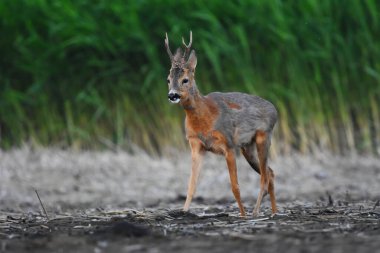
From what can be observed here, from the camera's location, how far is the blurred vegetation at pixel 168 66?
36.6 feet

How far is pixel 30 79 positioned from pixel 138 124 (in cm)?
163

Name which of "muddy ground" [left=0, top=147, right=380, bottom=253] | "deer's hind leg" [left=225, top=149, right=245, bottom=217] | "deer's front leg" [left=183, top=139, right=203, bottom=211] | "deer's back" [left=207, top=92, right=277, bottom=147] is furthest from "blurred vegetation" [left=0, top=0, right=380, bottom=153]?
"deer's hind leg" [left=225, top=149, right=245, bottom=217]

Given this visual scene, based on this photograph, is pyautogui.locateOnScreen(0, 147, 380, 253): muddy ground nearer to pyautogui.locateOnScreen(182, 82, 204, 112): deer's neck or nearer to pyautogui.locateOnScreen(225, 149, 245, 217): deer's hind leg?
pyautogui.locateOnScreen(225, 149, 245, 217): deer's hind leg

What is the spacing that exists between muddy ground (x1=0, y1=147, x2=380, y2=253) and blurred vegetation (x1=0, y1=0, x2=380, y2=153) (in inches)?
13.3

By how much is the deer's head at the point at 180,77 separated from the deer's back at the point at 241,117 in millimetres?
300

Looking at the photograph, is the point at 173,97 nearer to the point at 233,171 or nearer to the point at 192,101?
the point at 192,101

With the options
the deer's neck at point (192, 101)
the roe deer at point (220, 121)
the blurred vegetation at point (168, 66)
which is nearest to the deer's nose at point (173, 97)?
the roe deer at point (220, 121)

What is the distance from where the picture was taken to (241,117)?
701cm

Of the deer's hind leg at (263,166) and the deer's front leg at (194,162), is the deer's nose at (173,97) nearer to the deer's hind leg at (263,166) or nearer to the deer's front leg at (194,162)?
the deer's front leg at (194,162)

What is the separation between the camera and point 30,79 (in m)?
12.2

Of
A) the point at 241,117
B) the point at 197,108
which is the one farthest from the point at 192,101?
the point at 241,117

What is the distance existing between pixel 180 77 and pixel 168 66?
15.9 feet

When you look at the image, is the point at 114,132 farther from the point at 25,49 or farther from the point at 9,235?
the point at 9,235

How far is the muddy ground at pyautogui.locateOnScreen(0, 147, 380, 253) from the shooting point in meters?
5.31
